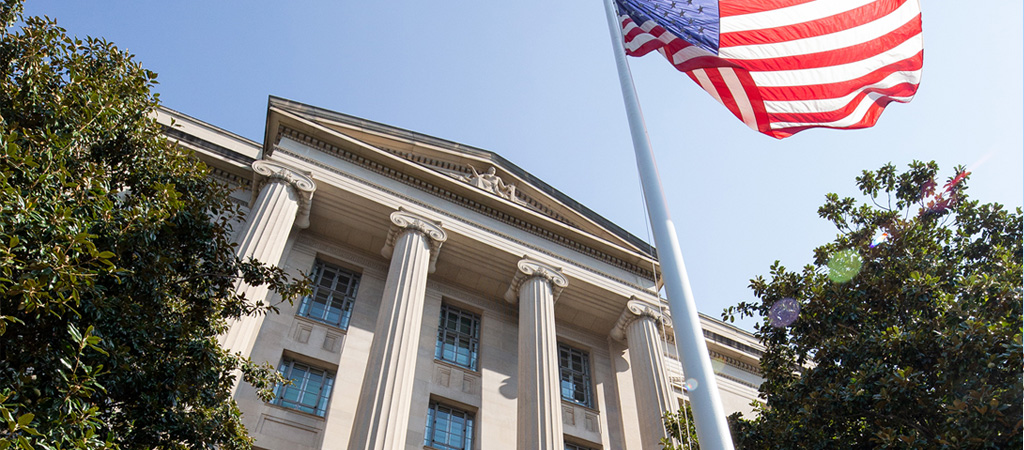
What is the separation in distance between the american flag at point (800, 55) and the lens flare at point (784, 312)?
17.2 ft

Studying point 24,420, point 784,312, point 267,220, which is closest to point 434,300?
point 267,220

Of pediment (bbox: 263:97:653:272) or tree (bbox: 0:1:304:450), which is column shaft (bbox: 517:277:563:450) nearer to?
pediment (bbox: 263:97:653:272)

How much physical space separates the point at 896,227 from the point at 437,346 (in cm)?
1284

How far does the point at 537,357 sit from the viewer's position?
17797 mm

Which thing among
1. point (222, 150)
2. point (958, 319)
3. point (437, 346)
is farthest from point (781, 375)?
point (222, 150)

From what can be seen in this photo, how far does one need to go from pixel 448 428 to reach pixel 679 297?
1253cm

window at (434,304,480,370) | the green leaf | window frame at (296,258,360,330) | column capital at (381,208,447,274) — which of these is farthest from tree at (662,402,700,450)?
the green leaf

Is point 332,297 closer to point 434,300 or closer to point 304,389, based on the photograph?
point 434,300

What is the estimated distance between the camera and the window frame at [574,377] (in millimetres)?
21047

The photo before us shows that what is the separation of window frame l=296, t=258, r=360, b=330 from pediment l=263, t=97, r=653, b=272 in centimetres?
364

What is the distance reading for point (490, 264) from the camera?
21.8 meters

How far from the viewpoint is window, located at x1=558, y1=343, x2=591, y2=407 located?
69.3ft

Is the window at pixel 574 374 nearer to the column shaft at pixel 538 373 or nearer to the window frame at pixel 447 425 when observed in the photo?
the column shaft at pixel 538 373

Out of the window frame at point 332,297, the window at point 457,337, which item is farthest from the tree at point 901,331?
the window frame at point 332,297
